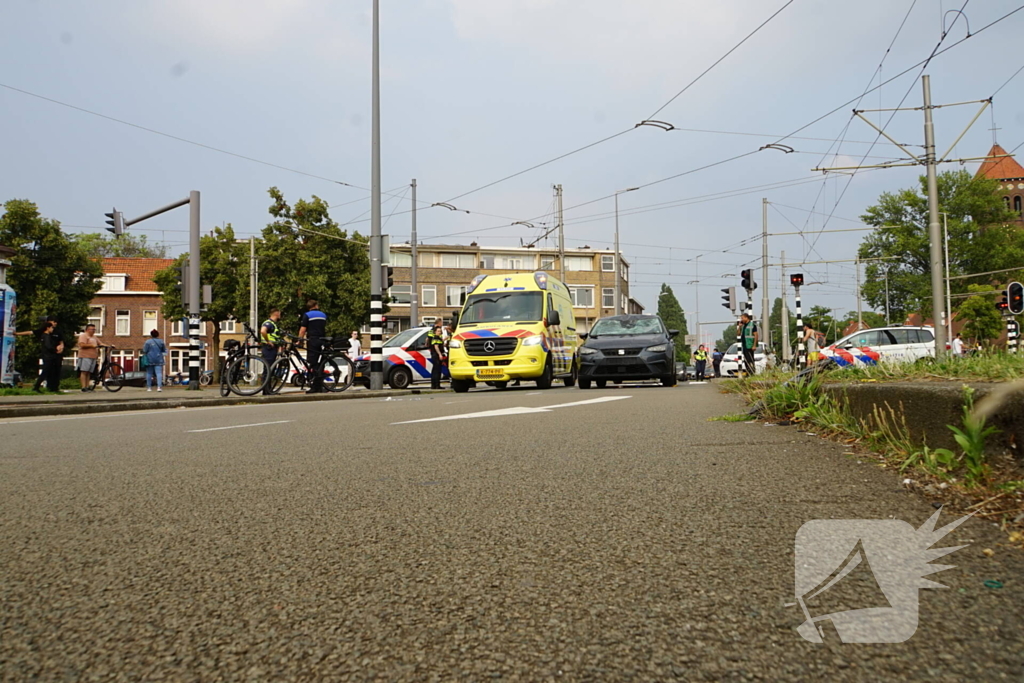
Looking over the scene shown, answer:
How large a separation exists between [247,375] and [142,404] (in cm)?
240

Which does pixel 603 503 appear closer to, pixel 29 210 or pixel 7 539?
pixel 7 539

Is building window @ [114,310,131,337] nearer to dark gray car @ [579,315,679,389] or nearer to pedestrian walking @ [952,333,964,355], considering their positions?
dark gray car @ [579,315,679,389]

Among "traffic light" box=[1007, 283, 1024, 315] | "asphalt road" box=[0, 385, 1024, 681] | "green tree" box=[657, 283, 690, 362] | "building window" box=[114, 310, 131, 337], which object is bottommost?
"asphalt road" box=[0, 385, 1024, 681]

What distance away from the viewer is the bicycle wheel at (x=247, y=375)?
15469 mm

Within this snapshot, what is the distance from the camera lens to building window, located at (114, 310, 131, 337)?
69875 mm

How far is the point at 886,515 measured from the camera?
3166 millimetres

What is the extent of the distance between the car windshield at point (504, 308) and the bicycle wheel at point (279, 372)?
4.25 m

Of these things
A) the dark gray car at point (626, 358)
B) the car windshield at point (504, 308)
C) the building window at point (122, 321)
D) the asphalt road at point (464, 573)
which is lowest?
the asphalt road at point (464, 573)

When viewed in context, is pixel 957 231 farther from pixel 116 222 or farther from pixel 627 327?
pixel 116 222

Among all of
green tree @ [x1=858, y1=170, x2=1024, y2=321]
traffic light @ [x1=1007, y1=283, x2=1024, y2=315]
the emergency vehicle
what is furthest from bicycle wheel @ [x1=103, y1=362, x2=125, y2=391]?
green tree @ [x1=858, y1=170, x2=1024, y2=321]

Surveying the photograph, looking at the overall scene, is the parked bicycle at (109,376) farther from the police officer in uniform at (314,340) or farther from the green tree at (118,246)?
the green tree at (118,246)

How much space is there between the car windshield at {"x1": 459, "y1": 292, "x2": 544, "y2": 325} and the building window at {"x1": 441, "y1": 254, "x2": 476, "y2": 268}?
67034 mm

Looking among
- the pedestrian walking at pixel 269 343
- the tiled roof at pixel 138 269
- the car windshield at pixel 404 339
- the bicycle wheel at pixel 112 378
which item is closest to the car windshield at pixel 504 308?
the car windshield at pixel 404 339

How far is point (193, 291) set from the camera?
2088 cm
